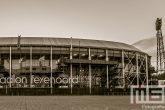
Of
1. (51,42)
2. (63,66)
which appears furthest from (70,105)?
(51,42)

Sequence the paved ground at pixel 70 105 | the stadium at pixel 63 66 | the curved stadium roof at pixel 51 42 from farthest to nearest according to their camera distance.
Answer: the curved stadium roof at pixel 51 42, the stadium at pixel 63 66, the paved ground at pixel 70 105

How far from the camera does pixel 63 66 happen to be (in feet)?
311

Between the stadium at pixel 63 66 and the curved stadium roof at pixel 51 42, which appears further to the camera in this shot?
the curved stadium roof at pixel 51 42

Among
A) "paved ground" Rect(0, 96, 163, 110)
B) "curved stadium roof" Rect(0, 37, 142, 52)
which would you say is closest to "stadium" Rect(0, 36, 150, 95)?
"curved stadium roof" Rect(0, 37, 142, 52)

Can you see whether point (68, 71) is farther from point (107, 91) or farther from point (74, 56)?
point (107, 91)

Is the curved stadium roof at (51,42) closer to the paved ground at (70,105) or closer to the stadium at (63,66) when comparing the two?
the stadium at (63,66)

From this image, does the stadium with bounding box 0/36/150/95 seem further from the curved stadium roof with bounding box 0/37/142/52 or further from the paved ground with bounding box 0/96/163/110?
the paved ground with bounding box 0/96/163/110

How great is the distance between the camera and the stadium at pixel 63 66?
308 ft

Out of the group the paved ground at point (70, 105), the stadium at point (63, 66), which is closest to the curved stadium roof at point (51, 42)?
the stadium at point (63, 66)

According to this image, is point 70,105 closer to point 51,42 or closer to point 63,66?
point 63,66

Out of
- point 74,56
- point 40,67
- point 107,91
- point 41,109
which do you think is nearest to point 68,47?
point 74,56

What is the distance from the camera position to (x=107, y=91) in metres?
94.3

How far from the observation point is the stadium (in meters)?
93.8

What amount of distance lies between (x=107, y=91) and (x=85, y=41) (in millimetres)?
20892
